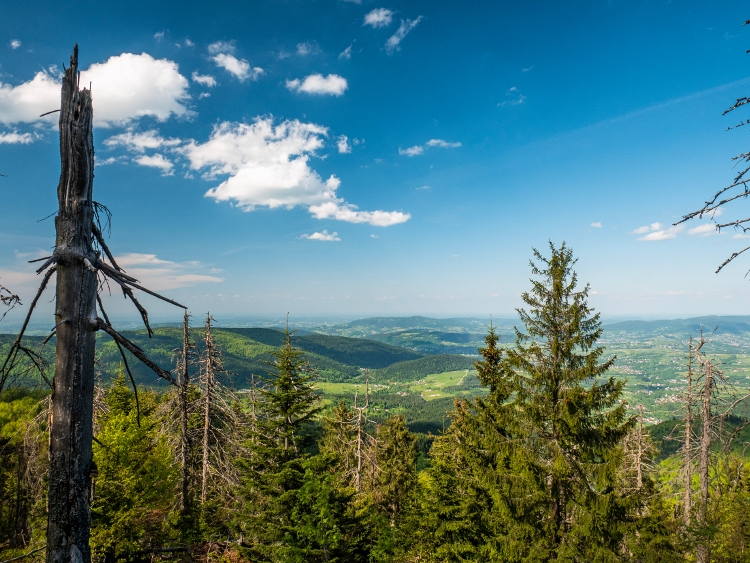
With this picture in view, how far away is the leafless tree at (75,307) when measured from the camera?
3.29 meters

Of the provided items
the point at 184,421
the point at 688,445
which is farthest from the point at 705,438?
the point at 184,421

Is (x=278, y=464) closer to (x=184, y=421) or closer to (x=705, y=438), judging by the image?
(x=184, y=421)

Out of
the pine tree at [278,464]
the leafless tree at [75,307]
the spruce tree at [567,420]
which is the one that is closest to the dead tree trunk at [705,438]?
the spruce tree at [567,420]

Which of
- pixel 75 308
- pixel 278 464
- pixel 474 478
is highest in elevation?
pixel 75 308

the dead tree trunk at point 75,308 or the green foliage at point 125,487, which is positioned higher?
the dead tree trunk at point 75,308

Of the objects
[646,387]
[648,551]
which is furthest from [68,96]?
[646,387]

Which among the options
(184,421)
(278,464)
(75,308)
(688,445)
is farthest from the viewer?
(688,445)

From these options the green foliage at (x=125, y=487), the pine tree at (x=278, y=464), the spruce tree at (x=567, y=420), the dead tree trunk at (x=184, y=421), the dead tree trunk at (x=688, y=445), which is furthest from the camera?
the dead tree trunk at (x=688, y=445)

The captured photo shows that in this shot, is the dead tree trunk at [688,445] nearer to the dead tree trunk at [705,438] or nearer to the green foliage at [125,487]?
the dead tree trunk at [705,438]

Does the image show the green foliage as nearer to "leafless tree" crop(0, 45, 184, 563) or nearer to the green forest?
the green forest

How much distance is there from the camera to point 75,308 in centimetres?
346

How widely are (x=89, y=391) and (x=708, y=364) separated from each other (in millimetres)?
21379

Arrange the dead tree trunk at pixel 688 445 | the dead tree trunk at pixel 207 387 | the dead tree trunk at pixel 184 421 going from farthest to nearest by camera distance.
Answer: the dead tree trunk at pixel 688 445 < the dead tree trunk at pixel 207 387 < the dead tree trunk at pixel 184 421

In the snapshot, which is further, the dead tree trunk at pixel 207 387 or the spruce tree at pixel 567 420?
the dead tree trunk at pixel 207 387
